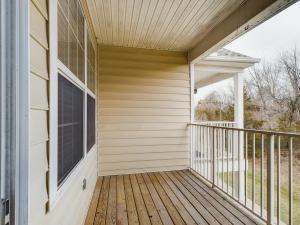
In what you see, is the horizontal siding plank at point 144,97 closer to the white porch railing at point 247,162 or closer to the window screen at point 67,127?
the white porch railing at point 247,162

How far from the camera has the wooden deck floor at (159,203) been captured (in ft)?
7.25

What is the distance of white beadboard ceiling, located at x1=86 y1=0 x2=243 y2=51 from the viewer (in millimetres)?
2527

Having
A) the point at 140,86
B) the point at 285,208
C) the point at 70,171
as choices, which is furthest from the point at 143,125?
the point at 285,208

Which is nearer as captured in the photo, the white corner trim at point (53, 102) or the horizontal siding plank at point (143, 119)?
the white corner trim at point (53, 102)

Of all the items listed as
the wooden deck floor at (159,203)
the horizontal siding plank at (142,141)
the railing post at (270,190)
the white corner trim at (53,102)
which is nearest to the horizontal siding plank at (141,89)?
the horizontal siding plank at (142,141)

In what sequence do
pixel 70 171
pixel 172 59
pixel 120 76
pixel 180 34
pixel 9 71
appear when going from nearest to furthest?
pixel 9 71 → pixel 70 171 → pixel 180 34 → pixel 120 76 → pixel 172 59

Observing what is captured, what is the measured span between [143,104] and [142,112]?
→ 0.18 m

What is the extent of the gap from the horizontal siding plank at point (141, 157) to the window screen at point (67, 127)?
1.85 metres

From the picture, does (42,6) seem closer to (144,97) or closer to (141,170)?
(144,97)

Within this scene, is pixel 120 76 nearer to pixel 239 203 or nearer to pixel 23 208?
pixel 239 203

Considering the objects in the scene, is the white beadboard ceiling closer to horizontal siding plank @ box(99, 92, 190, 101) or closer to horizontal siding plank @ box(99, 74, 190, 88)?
horizontal siding plank @ box(99, 74, 190, 88)

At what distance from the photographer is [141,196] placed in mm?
2846

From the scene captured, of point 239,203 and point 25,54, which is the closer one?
point 25,54

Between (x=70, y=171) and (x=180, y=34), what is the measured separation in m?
2.95
